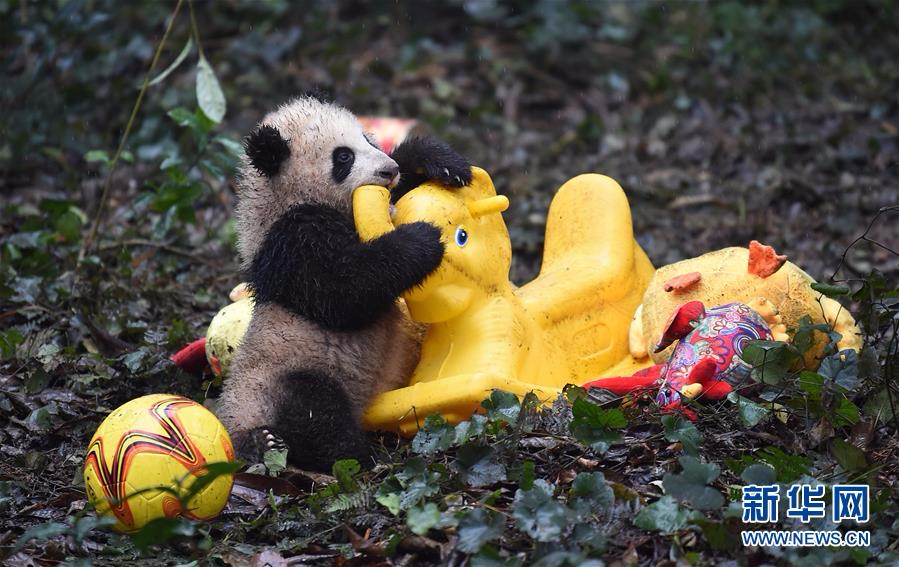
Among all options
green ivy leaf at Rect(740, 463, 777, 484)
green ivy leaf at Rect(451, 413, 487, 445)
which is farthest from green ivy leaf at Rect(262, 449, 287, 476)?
green ivy leaf at Rect(740, 463, 777, 484)

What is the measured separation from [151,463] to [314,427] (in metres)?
0.59

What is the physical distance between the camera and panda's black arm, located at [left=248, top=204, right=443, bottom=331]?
3508 mm

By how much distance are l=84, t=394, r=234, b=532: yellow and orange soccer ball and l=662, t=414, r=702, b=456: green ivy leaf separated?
131 centimetres

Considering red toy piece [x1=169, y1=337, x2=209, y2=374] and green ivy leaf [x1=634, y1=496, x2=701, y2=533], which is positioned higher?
red toy piece [x1=169, y1=337, x2=209, y2=374]

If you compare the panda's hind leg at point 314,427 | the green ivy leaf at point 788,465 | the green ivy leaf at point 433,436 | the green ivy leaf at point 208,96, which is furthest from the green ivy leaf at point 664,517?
the green ivy leaf at point 208,96

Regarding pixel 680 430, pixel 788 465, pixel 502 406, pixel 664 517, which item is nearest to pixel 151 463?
pixel 502 406

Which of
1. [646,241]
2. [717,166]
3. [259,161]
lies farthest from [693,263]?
[717,166]

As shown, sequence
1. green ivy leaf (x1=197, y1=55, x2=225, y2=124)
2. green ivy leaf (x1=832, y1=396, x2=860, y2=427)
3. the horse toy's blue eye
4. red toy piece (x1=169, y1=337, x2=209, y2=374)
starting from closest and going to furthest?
green ivy leaf (x1=832, y1=396, x2=860, y2=427) < the horse toy's blue eye < red toy piece (x1=169, y1=337, x2=209, y2=374) < green ivy leaf (x1=197, y1=55, x2=225, y2=124)

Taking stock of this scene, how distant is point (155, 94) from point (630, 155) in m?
3.42

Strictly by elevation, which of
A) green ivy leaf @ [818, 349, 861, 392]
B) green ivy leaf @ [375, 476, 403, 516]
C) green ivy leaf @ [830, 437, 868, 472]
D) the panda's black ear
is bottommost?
green ivy leaf @ [375, 476, 403, 516]

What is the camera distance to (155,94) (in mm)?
7785

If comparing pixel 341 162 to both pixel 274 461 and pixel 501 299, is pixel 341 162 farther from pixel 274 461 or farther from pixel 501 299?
pixel 274 461

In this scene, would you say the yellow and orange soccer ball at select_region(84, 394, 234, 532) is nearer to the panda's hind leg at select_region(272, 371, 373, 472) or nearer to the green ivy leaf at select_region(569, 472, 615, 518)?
the panda's hind leg at select_region(272, 371, 373, 472)

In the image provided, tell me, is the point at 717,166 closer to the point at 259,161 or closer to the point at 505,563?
the point at 259,161
